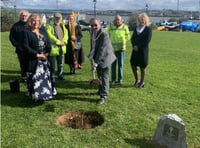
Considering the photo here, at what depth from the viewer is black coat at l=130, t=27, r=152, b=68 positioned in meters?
8.45

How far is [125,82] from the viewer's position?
9.75 meters

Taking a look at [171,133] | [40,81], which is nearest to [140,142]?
[171,133]

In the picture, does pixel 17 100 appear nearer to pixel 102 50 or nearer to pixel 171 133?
pixel 102 50

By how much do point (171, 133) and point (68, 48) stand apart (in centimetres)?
556

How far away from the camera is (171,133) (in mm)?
5348

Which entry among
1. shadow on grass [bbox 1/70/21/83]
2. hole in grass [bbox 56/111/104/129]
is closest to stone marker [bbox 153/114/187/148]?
hole in grass [bbox 56/111/104/129]

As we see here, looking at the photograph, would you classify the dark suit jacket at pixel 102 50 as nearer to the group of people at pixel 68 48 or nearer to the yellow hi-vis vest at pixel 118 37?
the group of people at pixel 68 48

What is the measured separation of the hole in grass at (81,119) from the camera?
21.3 feet

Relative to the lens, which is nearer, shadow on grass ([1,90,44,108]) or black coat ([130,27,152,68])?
shadow on grass ([1,90,44,108])

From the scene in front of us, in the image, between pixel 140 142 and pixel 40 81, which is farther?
pixel 40 81

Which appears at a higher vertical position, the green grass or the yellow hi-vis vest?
the yellow hi-vis vest

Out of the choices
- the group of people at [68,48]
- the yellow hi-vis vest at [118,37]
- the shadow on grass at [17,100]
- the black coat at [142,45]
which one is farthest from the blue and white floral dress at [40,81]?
the black coat at [142,45]

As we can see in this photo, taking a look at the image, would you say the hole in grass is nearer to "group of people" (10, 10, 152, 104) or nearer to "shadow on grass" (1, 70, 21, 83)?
"group of people" (10, 10, 152, 104)

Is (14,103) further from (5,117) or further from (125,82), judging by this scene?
(125,82)
